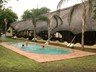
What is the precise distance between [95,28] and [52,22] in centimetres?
1118

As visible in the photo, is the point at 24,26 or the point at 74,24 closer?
the point at 74,24

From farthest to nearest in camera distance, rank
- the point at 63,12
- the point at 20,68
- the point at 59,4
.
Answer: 1. the point at 63,12
2. the point at 59,4
3. the point at 20,68

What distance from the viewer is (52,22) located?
3222 cm

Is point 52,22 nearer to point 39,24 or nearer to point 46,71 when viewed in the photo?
point 39,24

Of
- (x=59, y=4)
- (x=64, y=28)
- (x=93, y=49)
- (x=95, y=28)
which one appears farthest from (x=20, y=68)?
(x=64, y=28)

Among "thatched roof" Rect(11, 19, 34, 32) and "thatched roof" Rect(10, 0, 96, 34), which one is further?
"thatched roof" Rect(11, 19, 34, 32)

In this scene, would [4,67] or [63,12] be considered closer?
[4,67]

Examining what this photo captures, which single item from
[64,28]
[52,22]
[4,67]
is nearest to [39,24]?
[52,22]

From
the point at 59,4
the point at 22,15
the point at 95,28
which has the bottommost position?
the point at 95,28

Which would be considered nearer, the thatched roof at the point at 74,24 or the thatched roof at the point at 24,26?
the thatched roof at the point at 74,24

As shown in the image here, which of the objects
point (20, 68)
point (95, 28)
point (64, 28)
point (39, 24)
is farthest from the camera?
point (39, 24)

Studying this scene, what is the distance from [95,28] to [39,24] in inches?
630

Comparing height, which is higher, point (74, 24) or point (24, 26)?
point (24, 26)

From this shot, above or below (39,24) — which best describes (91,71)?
below
